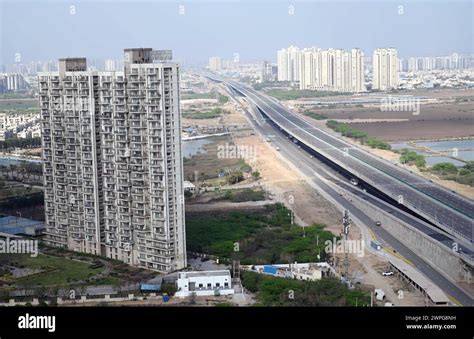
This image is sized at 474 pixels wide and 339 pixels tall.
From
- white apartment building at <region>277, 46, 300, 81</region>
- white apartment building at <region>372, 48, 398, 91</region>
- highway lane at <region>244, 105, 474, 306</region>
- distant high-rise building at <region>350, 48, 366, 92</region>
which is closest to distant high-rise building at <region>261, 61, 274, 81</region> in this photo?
white apartment building at <region>277, 46, 300, 81</region>

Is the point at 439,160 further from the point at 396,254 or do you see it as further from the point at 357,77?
the point at 357,77

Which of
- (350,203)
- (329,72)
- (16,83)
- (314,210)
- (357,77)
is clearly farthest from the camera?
(329,72)

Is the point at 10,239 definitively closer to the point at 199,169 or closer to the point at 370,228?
the point at 370,228

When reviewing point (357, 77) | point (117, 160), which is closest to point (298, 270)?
point (117, 160)

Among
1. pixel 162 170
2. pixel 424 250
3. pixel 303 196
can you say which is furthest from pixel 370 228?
pixel 162 170

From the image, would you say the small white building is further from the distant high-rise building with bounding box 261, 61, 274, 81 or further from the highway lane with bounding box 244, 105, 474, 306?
the distant high-rise building with bounding box 261, 61, 274, 81

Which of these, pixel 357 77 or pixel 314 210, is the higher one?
pixel 357 77

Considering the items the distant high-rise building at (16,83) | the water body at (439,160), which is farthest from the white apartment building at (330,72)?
the distant high-rise building at (16,83)
